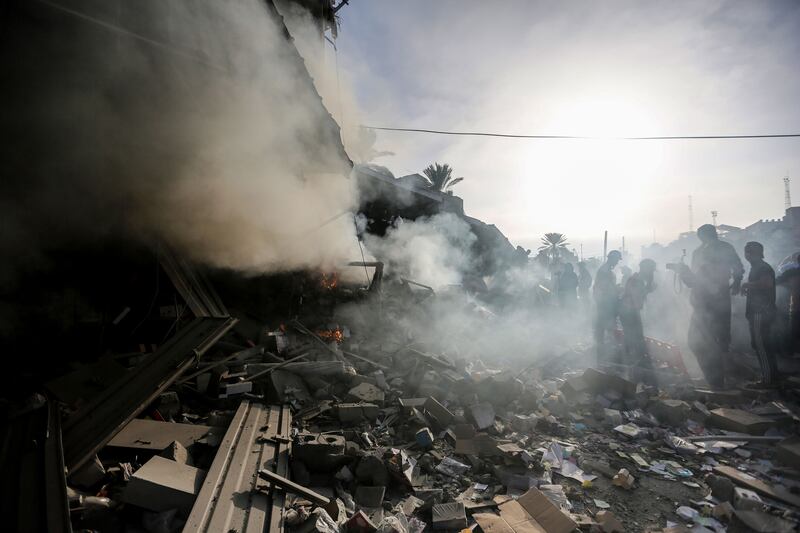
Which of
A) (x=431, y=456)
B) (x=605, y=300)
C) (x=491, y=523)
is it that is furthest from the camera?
(x=605, y=300)

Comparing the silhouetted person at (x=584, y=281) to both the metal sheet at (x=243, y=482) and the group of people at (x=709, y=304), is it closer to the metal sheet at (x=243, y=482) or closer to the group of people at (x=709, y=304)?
the group of people at (x=709, y=304)

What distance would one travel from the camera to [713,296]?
19.1 feet

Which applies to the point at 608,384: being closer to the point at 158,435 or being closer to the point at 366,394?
the point at 366,394

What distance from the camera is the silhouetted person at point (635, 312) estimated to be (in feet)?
22.4

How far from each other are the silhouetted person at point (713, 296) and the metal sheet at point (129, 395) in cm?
741

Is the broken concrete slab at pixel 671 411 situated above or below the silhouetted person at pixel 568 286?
below

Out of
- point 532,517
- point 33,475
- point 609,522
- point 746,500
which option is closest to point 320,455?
point 532,517

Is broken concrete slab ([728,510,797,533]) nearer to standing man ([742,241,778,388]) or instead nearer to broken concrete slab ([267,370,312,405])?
standing man ([742,241,778,388])

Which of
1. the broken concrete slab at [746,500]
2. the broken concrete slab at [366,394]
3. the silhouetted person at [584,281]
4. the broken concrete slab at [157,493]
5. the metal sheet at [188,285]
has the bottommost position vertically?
the broken concrete slab at [746,500]

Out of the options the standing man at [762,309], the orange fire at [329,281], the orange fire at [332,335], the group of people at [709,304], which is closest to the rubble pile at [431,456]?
the standing man at [762,309]

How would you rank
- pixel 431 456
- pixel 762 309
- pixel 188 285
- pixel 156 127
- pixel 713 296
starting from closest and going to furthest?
pixel 431 456 → pixel 156 127 → pixel 762 309 → pixel 188 285 → pixel 713 296

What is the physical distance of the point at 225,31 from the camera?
10.1ft

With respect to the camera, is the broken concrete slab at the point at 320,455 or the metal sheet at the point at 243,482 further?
the broken concrete slab at the point at 320,455

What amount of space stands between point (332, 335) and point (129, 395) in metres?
3.64
